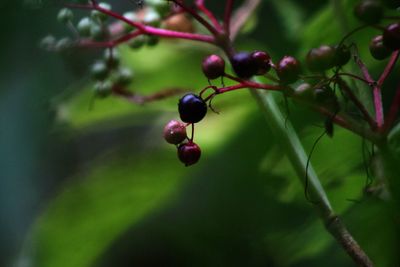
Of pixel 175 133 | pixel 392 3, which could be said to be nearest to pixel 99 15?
pixel 175 133

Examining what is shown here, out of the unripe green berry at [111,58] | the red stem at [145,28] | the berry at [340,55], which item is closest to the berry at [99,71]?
the unripe green berry at [111,58]

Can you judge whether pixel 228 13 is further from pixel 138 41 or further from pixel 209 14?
pixel 138 41

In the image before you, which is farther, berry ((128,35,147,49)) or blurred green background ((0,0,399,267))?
berry ((128,35,147,49))

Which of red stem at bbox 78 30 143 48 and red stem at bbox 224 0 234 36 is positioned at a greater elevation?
red stem at bbox 224 0 234 36

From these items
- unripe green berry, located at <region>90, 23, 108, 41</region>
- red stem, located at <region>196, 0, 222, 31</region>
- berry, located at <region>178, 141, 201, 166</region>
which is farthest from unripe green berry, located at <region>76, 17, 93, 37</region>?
berry, located at <region>178, 141, 201, 166</region>

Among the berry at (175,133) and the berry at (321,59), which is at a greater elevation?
the berry at (321,59)

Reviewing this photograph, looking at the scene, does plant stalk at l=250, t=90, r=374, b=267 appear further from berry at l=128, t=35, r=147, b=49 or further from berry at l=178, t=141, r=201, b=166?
berry at l=128, t=35, r=147, b=49

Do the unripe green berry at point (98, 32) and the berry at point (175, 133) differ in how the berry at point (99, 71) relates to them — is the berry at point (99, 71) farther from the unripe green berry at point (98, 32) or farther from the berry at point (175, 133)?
the berry at point (175, 133)
